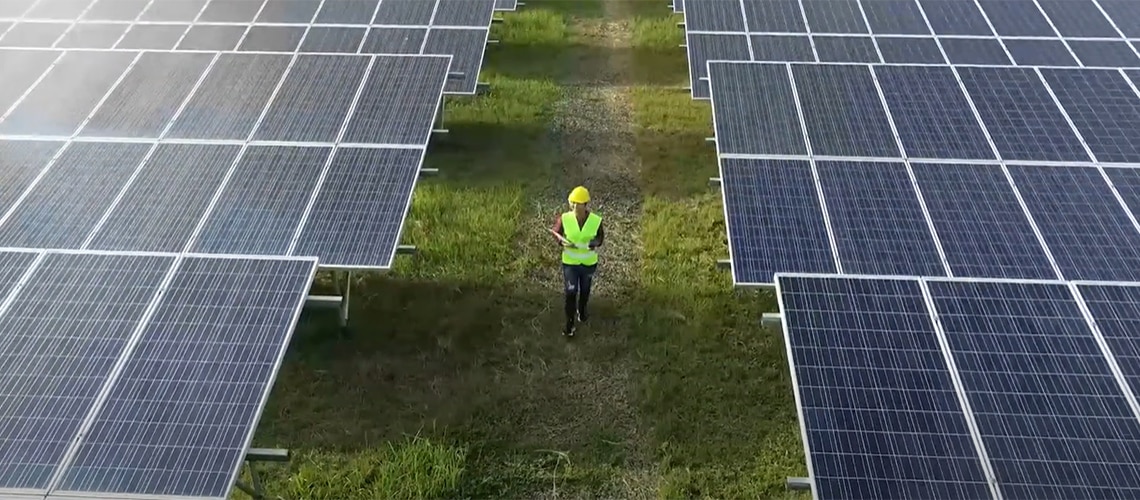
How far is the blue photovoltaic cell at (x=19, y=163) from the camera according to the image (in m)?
7.50

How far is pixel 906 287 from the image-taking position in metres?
6.18

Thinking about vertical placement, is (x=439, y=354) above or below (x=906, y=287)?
below

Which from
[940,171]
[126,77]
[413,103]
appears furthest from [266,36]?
[940,171]

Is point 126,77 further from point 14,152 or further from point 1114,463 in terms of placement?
point 1114,463

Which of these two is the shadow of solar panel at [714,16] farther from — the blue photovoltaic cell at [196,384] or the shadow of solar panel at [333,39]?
the blue photovoltaic cell at [196,384]

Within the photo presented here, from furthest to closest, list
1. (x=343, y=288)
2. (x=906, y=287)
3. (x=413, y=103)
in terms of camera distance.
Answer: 1. (x=413, y=103)
2. (x=343, y=288)
3. (x=906, y=287)

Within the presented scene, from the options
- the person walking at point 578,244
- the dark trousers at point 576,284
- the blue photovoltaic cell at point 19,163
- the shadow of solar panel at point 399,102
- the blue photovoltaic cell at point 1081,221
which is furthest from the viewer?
the shadow of solar panel at point 399,102

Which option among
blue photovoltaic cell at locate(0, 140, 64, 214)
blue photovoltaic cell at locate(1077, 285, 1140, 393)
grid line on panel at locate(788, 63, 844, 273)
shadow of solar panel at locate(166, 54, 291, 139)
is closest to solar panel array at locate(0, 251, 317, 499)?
blue photovoltaic cell at locate(0, 140, 64, 214)

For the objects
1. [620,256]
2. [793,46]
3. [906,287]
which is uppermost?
[906,287]

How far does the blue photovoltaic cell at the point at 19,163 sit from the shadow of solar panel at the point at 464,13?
599 cm

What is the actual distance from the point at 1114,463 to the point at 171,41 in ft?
41.0

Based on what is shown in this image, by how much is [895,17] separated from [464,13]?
284 inches

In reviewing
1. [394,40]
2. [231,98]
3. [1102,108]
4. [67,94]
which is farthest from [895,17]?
[67,94]

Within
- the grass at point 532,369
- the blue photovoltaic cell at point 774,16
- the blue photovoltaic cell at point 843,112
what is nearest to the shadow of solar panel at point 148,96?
the grass at point 532,369
